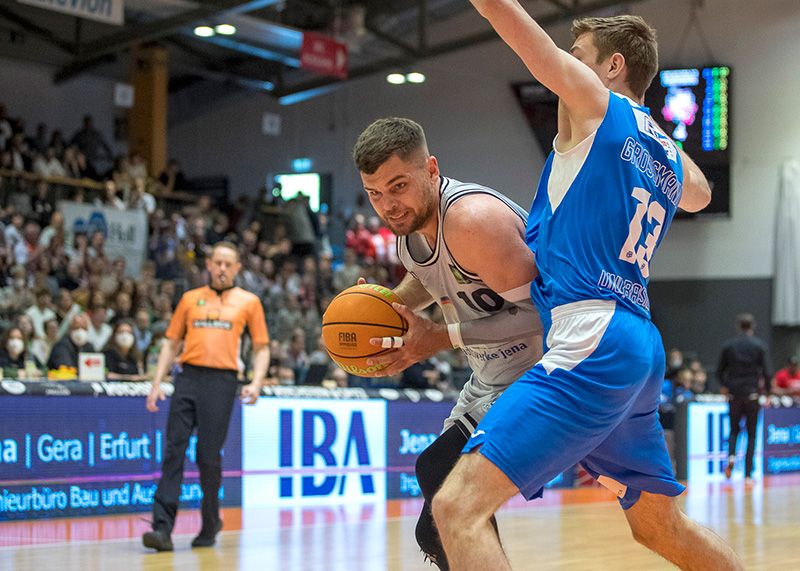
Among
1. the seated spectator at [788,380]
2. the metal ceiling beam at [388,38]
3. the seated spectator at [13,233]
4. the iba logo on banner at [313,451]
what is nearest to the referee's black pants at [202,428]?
the iba logo on banner at [313,451]

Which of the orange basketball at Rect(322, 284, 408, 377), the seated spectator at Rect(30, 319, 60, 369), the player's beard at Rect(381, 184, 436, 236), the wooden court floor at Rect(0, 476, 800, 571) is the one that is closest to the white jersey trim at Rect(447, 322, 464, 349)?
the orange basketball at Rect(322, 284, 408, 377)

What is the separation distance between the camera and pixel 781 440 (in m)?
17.1

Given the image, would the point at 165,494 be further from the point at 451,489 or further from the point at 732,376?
the point at 732,376

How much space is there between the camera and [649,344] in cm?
333

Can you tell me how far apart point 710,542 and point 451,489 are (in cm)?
105

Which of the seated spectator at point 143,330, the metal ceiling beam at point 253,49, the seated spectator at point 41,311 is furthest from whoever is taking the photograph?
the metal ceiling beam at point 253,49

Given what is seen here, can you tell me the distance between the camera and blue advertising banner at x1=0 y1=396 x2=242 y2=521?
9.04 metres

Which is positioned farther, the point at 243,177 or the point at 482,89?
the point at 243,177

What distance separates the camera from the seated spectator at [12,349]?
1114 centimetres

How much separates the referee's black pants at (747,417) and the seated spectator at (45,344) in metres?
8.33

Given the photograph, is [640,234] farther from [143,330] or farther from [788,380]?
[788,380]

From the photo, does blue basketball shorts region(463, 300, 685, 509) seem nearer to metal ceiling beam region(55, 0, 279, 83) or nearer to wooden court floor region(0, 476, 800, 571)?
wooden court floor region(0, 476, 800, 571)

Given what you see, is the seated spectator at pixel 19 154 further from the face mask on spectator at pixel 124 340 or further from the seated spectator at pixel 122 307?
the face mask on spectator at pixel 124 340

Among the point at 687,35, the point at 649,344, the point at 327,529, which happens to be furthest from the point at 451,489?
the point at 687,35
